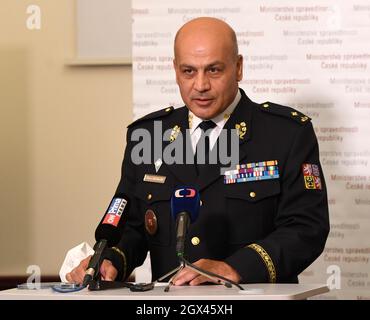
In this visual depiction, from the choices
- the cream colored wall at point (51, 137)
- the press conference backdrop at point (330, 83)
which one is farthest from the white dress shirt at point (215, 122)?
the cream colored wall at point (51, 137)

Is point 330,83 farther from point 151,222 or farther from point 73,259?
point 73,259

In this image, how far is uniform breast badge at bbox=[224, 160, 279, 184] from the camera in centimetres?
281

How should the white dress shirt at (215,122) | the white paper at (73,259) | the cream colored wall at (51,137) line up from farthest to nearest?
1. the cream colored wall at (51,137)
2. the white dress shirt at (215,122)
3. the white paper at (73,259)

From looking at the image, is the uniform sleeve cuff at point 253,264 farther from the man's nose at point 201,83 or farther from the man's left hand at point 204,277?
the man's nose at point 201,83

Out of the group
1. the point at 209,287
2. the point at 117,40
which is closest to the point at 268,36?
the point at 117,40

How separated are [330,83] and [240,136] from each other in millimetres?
1254

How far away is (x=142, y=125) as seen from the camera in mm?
3135

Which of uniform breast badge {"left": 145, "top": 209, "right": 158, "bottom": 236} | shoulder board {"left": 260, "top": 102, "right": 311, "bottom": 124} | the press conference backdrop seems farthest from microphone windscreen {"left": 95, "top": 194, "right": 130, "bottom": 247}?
the press conference backdrop

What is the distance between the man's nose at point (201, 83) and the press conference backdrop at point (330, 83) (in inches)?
49.3

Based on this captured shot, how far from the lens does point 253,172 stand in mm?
2834

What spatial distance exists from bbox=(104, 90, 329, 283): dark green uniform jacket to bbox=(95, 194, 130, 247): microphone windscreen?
42 centimetres

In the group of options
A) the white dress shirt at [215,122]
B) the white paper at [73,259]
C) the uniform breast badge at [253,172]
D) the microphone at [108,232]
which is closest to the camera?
the microphone at [108,232]

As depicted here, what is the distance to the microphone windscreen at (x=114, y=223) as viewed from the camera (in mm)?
2273

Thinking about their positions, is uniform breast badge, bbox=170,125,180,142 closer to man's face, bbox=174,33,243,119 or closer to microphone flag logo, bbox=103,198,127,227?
man's face, bbox=174,33,243,119
